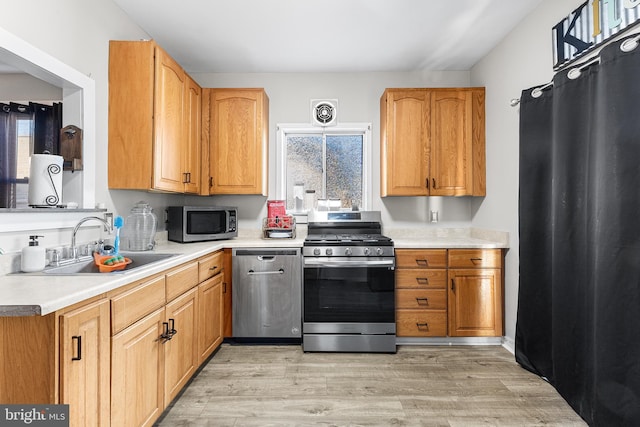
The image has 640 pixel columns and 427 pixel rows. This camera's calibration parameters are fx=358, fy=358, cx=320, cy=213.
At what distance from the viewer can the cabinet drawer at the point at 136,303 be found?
1.48 meters

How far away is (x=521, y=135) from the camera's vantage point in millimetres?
2531

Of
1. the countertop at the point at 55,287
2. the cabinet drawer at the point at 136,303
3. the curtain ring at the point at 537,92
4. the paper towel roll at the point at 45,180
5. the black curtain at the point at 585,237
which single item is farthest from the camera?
the curtain ring at the point at 537,92

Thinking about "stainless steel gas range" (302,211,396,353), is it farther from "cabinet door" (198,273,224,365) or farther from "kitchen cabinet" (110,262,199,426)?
"kitchen cabinet" (110,262,199,426)

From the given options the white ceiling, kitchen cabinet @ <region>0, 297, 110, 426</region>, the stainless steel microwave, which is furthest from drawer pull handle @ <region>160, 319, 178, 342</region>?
the white ceiling

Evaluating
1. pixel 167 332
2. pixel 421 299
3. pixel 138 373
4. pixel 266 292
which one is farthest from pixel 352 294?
pixel 138 373

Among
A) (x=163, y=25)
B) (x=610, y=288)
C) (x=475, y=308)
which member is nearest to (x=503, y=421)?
(x=610, y=288)

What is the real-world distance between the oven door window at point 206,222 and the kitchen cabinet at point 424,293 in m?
1.58

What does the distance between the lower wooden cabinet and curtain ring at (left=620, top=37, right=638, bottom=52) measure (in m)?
1.75

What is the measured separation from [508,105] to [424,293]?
1.69m

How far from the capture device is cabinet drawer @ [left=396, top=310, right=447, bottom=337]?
302 cm

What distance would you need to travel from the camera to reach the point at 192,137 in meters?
3.15

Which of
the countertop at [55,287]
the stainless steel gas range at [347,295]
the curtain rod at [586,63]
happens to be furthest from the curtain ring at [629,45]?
the countertop at [55,287]

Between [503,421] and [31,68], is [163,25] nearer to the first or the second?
[31,68]

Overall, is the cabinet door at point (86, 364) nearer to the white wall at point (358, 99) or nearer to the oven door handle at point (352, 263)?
the oven door handle at point (352, 263)
